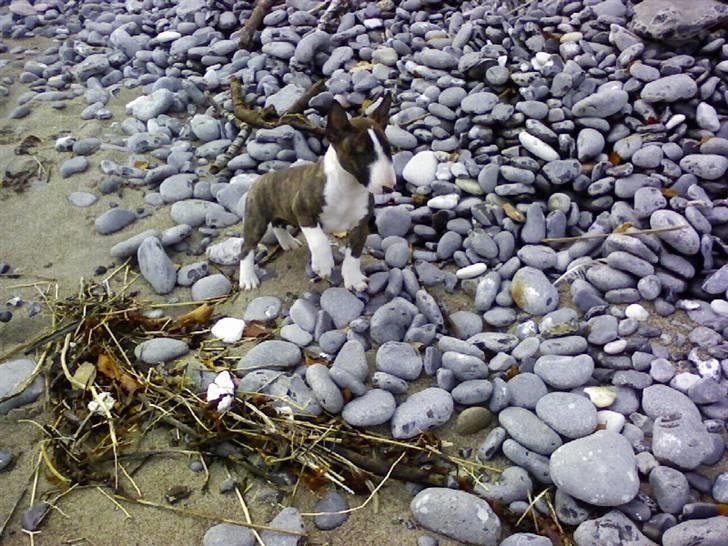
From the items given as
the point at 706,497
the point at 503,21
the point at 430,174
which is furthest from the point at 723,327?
the point at 503,21

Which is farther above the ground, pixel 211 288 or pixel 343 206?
pixel 343 206

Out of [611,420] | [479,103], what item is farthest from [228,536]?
[479,103]

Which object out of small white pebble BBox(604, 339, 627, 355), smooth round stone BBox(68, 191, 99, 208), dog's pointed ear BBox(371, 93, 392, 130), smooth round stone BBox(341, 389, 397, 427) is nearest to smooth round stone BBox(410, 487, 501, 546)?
smooth round stone BBox(341, 389, 397, 427)

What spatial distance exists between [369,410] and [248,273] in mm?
1309

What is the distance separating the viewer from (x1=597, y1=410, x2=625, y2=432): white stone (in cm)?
287

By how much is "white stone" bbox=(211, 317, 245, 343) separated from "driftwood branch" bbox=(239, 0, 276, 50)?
3.50 meters

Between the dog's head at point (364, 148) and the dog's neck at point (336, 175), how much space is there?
0.41ft

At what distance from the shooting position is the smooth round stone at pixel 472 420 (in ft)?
9.62

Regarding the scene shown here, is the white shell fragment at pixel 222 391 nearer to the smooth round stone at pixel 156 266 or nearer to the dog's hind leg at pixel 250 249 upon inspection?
the dog's hind leg at pixel 250 249

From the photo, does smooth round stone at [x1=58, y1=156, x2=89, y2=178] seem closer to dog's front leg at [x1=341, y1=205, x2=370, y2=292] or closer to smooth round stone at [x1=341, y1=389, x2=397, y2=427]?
dog's front leg at [x1=341, y1=205, x2=370, y2=292]

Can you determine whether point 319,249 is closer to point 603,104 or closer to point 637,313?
point 637,313

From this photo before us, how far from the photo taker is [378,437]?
9.48 ft

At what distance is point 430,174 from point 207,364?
202 cm

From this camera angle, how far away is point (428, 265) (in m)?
3.88
